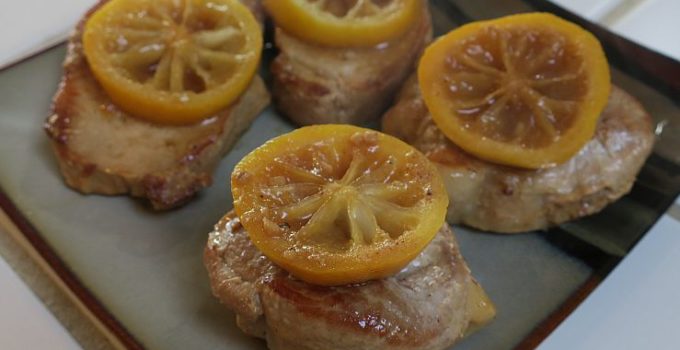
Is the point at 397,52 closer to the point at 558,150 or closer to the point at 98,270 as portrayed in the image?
the point at 558,150

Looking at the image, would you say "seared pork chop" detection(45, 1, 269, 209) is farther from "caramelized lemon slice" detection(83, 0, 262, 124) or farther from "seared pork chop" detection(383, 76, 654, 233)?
"seared pork chop" detection(383, 76, 654, 233)

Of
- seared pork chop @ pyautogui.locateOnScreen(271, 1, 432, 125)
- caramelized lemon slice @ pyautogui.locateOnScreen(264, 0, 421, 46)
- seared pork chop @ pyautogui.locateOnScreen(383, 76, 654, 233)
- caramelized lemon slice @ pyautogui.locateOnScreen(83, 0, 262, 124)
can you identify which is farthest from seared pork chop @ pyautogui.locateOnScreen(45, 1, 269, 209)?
seared pork chop @ pyautogui.locateOnScreen(383, 76, 654, 233)

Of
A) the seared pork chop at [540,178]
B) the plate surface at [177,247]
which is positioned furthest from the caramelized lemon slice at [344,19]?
the plate surface at [177,247]

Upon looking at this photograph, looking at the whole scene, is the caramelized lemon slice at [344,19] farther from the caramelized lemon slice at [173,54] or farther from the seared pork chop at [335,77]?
the caramelized lemon slice at [173,54]

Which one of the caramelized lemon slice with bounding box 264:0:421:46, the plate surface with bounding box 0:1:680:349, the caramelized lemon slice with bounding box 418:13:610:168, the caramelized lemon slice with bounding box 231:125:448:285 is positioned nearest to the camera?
the caramelized lemon slice with bounding box 231:125:448:285

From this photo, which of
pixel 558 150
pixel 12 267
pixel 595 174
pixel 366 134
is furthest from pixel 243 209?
pixel 595 174
